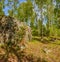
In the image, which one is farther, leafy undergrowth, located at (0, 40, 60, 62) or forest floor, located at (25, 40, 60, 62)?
forest floor, located at (25, 40, 60, 62)

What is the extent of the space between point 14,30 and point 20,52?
11.0ft

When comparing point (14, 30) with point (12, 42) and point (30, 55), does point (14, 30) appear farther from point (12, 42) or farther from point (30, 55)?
point (30, 55)

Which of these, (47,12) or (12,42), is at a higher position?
(47,12)

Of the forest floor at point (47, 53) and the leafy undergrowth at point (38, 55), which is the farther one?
the forest floor at point (47, 53)

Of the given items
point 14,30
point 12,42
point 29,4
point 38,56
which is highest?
point 29,4

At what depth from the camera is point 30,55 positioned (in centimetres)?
2412

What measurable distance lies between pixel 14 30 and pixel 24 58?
3.74 metres

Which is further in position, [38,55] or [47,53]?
[47,53]

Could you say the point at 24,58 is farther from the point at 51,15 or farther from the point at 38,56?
the point at 51,15

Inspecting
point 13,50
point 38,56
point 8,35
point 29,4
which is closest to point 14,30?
point 8,35

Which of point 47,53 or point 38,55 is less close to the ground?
point 38,55

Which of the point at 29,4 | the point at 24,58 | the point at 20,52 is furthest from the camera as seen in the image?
the point at 29,4

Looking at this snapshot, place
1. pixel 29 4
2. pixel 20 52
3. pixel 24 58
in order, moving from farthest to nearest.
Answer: pixel 29 4, pixel 20 52, pixel 24 58

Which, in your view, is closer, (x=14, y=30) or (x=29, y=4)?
(x=14, y=30)
